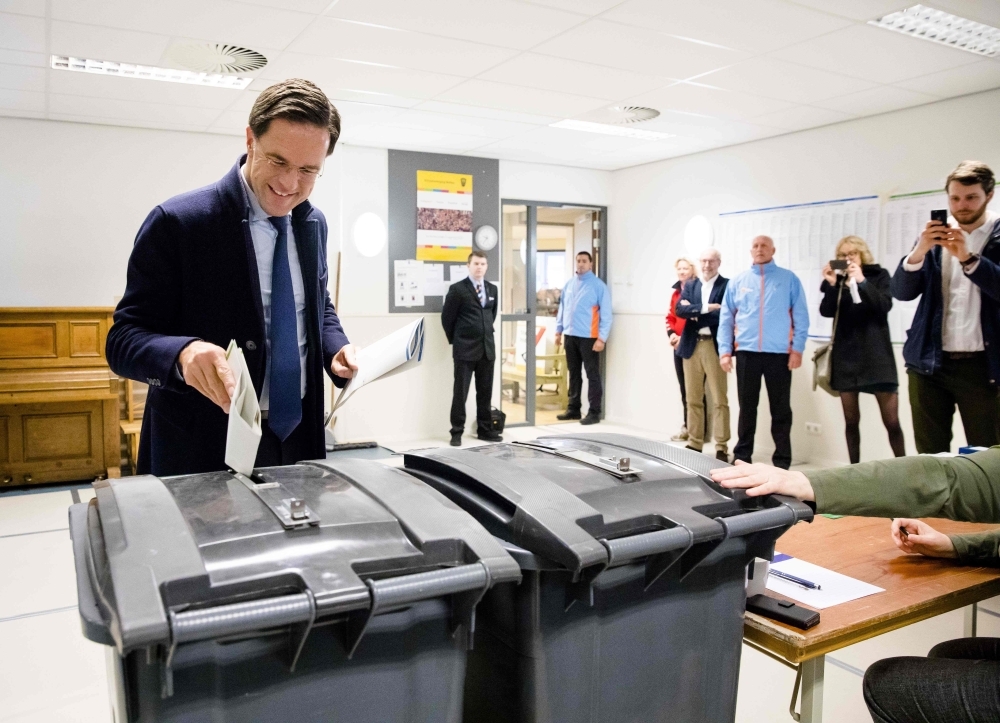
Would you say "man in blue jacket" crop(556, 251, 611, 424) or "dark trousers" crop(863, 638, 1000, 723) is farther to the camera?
"man in blue jacket" crop(556, 251, 611, 424)

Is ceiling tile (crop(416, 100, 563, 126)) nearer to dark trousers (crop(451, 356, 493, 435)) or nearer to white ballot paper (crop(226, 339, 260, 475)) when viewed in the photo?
dark trousers (crop(451, 356, 493, 435))

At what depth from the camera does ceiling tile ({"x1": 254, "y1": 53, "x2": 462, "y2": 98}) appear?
4.38 metres

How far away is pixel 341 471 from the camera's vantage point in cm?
135

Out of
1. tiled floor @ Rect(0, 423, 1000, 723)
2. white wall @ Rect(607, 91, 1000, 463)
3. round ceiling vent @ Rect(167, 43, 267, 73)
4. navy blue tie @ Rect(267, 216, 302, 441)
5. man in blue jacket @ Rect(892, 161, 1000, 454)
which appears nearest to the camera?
navy blue tie @ Rect(267, 216, 302, 441)

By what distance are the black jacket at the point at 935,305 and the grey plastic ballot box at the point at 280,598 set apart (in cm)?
329

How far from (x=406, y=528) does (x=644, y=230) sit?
276 inches

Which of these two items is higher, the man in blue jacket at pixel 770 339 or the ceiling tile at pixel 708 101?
the ceiling tile at pixel 708 101

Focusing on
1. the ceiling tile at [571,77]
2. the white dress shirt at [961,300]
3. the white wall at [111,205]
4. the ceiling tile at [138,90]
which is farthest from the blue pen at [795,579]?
the white wall at [111,205]

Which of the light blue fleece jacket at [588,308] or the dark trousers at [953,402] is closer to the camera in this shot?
the dark trousers at [953,402]

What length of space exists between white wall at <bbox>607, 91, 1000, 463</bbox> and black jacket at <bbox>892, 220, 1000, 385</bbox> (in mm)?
1501

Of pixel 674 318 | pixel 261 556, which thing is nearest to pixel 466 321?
pixel 674 318

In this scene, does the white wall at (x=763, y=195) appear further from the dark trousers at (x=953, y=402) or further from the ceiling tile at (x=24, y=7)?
the ceiling tile at (x=24, y=7)

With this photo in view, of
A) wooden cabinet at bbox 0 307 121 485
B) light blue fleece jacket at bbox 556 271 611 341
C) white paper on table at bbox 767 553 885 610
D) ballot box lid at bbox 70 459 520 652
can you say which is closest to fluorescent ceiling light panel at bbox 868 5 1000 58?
white paper on table at bbox 767 553 885 610

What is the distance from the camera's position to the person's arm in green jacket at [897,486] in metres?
1.43
